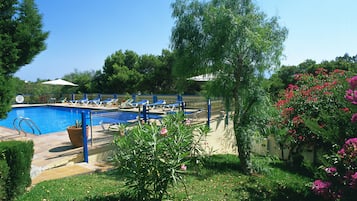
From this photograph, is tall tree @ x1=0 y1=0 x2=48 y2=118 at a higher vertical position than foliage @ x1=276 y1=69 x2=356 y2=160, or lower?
higher

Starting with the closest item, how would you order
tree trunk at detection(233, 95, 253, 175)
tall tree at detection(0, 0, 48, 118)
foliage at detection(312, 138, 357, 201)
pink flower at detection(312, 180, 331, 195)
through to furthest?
foliage at detection(312, 138, 357, 201) → pink flower at detection(312, 180, 331, 195) → tall tree at detection(0, 0, 48, 118) → tree trunk at detection(233, 95, 253, 175)

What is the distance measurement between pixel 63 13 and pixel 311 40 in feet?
36.7

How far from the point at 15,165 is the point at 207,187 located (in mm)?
3363

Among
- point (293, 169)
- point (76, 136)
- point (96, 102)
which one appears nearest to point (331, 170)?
point (293, 169)

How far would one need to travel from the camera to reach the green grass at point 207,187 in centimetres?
446

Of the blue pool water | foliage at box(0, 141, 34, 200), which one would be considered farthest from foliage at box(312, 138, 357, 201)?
the blue pool water

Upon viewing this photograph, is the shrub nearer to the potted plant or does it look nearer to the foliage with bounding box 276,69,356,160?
the potted plant

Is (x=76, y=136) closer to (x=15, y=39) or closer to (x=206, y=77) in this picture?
(x=15, y=39)

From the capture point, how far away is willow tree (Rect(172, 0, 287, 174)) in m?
5.79

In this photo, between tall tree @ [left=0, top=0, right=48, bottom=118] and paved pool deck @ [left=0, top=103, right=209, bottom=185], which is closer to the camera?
tall tree @ [left=0, top=0, right=48, bottom=118]

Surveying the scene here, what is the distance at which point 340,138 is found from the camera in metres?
3.97

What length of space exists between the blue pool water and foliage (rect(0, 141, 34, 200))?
305 centimetres

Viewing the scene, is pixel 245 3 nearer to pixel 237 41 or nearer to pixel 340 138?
pixel 237 41

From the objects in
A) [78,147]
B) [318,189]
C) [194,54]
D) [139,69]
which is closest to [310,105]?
[194,54]
